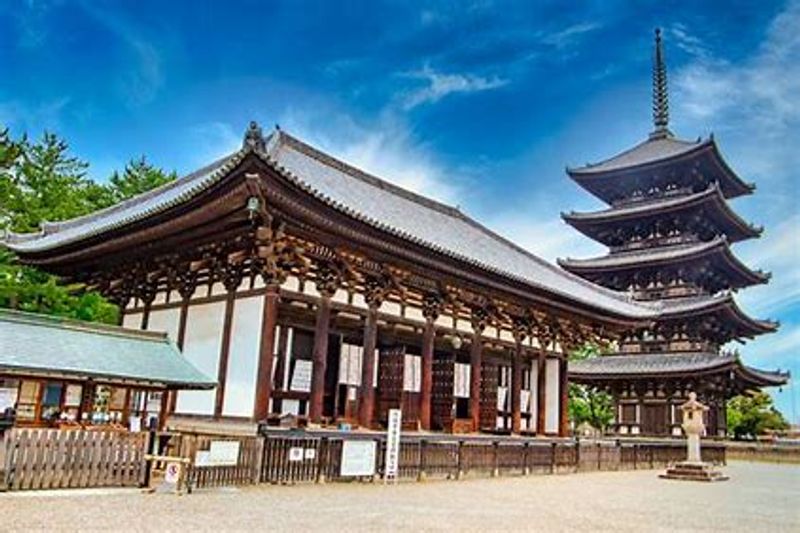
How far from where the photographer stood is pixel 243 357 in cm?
1395

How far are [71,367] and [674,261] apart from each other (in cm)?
2800

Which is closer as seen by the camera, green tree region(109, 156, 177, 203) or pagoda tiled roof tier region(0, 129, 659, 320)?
pagoda tiled roof tier region(0, 129, 659, 320)

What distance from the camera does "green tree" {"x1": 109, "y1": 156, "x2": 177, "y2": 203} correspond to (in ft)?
103

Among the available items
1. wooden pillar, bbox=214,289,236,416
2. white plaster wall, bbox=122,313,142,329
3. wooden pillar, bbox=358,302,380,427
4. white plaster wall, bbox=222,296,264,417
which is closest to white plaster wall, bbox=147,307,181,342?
white plaster wall, bbox=122,313,142,329

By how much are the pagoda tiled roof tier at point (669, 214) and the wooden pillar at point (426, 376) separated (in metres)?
20.1

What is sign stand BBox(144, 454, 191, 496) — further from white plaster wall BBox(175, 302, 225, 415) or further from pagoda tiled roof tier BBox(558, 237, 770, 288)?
pagoda tiled roof tier BBox(558, 237, 770, 288)

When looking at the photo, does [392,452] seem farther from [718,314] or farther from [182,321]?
[718,314]

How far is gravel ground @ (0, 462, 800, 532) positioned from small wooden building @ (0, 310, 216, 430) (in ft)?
5.95

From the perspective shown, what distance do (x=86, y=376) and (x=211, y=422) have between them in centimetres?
383

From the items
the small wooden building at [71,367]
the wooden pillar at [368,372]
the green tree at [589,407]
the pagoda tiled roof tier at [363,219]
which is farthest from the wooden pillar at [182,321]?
the green tree at [589,407]

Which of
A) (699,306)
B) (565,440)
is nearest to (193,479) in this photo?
(565,440)

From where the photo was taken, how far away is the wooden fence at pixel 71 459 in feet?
32.0

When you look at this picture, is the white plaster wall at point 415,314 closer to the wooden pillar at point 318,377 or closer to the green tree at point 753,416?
the wooden pillar at point 318,377

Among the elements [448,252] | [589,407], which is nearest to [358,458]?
[448,252]
